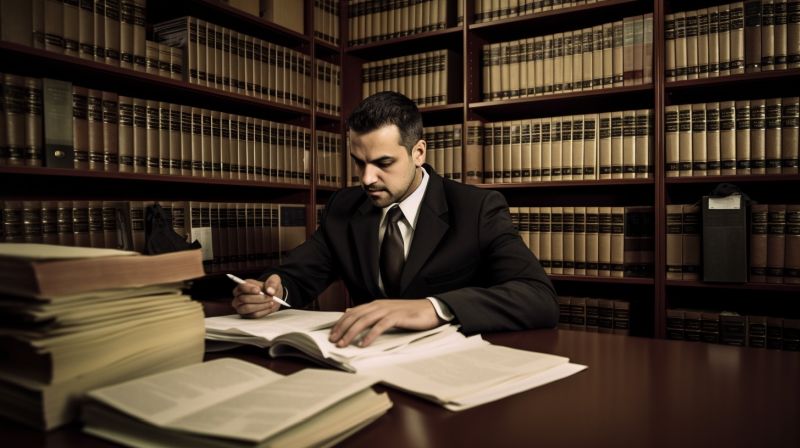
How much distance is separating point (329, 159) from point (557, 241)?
126cm

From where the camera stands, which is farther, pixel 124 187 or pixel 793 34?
pixel 124 187

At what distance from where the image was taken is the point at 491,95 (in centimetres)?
282

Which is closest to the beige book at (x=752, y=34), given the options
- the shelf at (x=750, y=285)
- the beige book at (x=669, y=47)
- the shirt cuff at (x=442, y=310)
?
the beige book at (x=669, y=47)

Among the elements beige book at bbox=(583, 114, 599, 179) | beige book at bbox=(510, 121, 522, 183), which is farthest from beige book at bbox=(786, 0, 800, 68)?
beige book at bbox=(510, 121, 522, 183)

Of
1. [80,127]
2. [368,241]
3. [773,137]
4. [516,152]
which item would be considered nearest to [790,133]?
[773,137]

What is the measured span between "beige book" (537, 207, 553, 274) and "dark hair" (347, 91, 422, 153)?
111cm

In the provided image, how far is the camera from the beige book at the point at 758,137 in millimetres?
2221

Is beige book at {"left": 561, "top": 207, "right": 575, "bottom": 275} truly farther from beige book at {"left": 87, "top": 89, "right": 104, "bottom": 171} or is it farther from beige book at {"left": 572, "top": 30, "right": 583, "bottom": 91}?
beige book at {"left": 87, "top": 89, "right": 104, "bottom": 171}

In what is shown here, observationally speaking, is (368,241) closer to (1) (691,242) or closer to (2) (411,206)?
(2) (411,206)

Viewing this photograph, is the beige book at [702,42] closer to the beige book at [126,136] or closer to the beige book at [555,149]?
the beige book at [555,149]

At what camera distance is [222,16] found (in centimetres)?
257

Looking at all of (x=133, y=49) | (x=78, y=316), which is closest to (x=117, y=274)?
(x=78, y=316)

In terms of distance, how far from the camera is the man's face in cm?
166

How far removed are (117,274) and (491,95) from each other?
2.41 m
